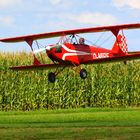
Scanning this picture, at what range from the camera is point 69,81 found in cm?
4238

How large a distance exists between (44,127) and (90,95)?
1732 centimetres

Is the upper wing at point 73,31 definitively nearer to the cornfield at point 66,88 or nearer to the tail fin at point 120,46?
the tail fin at point 120,46

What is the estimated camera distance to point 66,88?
41969 mm

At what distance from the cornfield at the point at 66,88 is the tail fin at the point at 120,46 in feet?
27.1

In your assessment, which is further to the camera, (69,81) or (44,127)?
(69,81)

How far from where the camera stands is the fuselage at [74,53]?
29.8m

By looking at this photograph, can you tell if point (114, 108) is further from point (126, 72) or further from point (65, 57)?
point (65, 57)

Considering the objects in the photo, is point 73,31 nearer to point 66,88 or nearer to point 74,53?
point 74,53

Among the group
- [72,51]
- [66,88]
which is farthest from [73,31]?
[66,88]

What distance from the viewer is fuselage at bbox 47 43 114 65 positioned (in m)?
29.8

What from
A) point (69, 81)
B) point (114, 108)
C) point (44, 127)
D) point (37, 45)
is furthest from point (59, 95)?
point (44, 127)

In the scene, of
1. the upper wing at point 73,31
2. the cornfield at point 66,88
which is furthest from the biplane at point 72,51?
the cornfield at point 66,88

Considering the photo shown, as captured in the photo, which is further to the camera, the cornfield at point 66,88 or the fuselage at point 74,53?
the cornfield at point 66,88

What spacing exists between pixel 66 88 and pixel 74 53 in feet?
39.3
